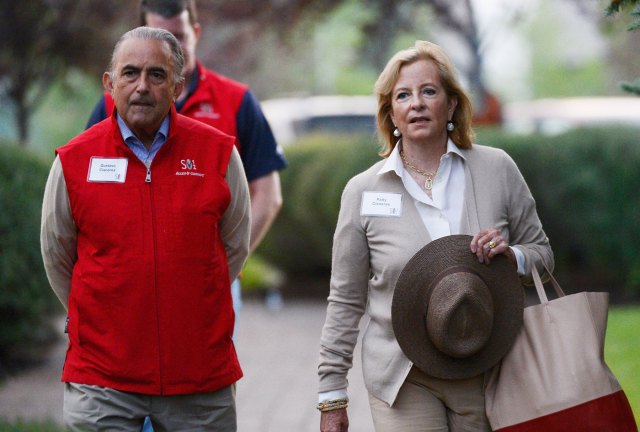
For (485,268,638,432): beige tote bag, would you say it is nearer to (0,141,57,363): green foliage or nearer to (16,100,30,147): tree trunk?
(0,141,57,363): green foliage

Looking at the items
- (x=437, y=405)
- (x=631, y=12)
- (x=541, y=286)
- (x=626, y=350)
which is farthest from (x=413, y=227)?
(x=626, y=350)

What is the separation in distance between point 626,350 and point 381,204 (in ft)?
18.9

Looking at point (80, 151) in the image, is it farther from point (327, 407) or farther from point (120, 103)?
point (327, 407)

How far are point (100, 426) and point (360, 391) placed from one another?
4.76 meters

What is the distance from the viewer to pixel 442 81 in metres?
4.27

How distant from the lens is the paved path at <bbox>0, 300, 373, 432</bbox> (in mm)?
7730

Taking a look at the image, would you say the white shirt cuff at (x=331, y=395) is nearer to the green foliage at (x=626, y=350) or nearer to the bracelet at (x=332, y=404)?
the bracelet at (x=332, y=404)

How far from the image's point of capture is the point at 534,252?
13.5 feet

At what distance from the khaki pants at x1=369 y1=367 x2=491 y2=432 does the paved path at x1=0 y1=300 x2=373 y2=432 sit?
112 inches

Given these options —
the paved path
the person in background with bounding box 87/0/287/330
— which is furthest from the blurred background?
the person in background with bounding box 87/0/287/330

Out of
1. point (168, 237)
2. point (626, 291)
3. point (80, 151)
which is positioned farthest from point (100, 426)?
point (626, 291)

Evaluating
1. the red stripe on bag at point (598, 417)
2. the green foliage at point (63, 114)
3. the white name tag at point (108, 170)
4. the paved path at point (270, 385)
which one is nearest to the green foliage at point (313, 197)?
the paved path at point (270, 385)

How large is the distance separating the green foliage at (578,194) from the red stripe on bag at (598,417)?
8.62m

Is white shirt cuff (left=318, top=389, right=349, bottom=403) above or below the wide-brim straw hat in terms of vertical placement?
below
